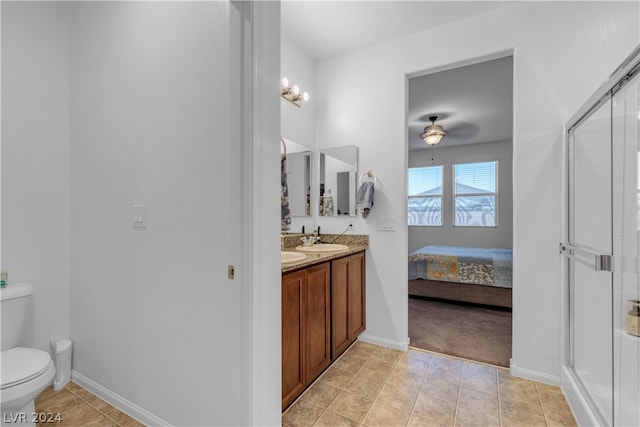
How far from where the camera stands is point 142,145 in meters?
1.59

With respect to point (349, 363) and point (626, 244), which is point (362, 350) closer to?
point (349, 363)

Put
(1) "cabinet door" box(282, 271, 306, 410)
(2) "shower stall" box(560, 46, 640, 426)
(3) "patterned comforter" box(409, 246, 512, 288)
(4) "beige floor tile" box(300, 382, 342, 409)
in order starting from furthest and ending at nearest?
(3) "patterned comforter" box(409, 246, 512, 288)
(4) "beige floor tile" box(300, 382, 342, 409)
(1) "cabinet door" box(282, 271, 306, 410)
(2) "shower stall" box(560, 46, 640, 426)

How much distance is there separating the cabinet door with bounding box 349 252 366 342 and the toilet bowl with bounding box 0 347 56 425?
1.89 metres

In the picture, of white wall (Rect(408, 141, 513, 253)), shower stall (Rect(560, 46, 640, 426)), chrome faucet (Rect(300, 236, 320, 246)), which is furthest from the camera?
white wall (Rect(408, 141, 513, 253))

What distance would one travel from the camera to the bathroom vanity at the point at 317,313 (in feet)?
5.44

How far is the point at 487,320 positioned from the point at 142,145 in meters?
3.56

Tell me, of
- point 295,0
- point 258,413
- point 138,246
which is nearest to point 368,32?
point 295,0

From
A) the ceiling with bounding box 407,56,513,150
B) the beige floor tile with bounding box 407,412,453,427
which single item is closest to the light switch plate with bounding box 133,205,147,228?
the beige floor tile with bounding box 407,412,453,427

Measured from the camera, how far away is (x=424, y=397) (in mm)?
1862

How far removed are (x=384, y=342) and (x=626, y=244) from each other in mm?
1799

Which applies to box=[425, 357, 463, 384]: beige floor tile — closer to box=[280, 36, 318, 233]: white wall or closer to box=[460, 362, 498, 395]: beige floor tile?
box=[460, 362, 498, 395]: beige floor tile

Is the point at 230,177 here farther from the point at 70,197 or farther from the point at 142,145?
the point at 70,197

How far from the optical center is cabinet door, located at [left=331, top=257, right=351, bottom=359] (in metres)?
2.16

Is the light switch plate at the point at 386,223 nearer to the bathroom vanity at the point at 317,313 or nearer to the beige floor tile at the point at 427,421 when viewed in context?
the bathroom vanity at the point at 317,313
